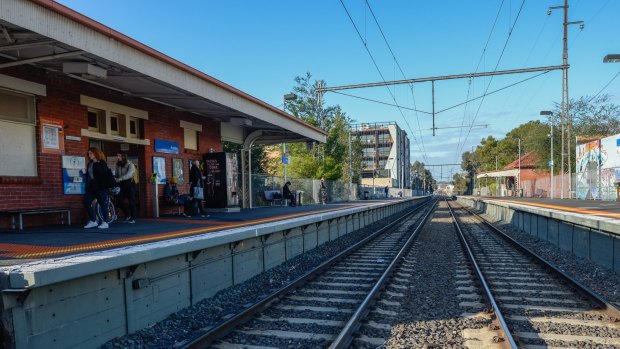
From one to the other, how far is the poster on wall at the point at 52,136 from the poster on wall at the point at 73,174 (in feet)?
0.92

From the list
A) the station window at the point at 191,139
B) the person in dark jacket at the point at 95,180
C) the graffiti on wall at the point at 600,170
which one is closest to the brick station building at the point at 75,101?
the station window at the point at 191,139

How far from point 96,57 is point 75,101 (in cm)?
281

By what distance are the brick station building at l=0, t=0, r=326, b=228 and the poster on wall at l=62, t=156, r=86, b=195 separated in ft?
0.07

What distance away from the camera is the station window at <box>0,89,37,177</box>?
27.0 ft

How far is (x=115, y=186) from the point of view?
8.77 meters

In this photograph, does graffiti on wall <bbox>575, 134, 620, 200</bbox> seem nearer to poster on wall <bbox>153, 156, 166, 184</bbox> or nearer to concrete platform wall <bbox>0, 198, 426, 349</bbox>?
poster on wall <bbox>153, 156, 166, 184</bbox>

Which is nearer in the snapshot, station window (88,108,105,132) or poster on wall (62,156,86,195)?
poster on wall (62,156,86,195)

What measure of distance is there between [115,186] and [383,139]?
108 metres

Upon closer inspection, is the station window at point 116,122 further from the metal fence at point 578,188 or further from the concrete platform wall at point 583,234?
the metal fence at point 578,188

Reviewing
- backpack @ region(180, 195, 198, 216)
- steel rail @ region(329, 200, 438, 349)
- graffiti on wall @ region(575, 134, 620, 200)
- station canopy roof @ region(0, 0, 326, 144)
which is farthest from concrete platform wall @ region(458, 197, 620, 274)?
graffiti on wall @ region(575, 134, 620, 200)

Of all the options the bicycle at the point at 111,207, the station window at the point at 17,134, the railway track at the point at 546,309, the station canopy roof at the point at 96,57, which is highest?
the station canopy roof at the point at 96,57

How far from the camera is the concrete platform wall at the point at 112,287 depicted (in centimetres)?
390

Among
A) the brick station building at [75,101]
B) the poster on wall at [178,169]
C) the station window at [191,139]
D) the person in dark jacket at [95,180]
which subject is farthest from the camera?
the station window at [191,139]

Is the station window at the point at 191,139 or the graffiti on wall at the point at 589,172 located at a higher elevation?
the station window at the point at 191,139
